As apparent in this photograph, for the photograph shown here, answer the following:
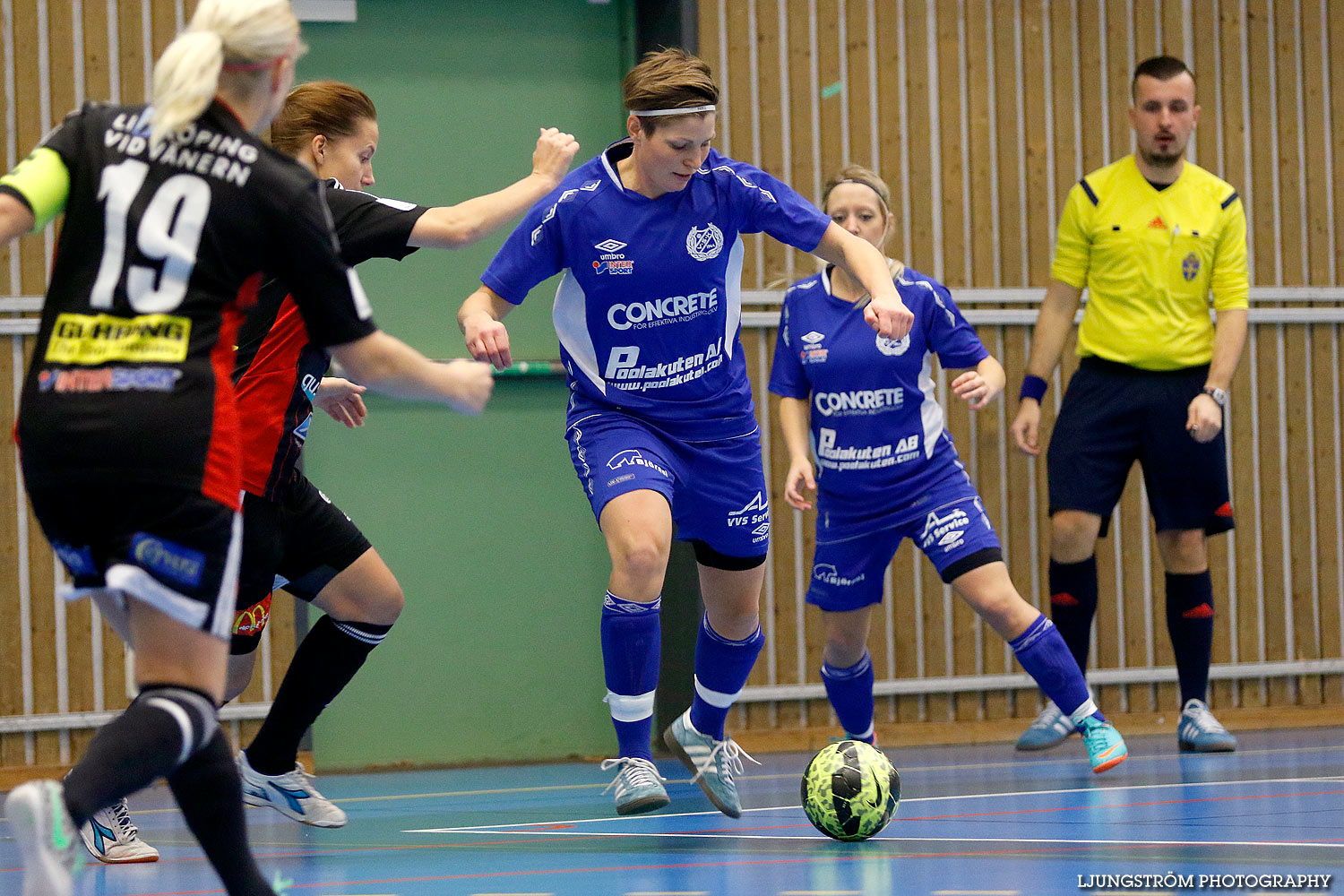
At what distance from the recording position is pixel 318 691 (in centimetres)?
432

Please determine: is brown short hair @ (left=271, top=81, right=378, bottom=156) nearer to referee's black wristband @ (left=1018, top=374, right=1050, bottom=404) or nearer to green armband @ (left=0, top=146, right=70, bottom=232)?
green armband @ (left=0, top=146, right=70, bottom=232)

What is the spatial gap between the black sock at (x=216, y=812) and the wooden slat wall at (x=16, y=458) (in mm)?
4037

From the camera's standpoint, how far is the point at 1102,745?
4.94m

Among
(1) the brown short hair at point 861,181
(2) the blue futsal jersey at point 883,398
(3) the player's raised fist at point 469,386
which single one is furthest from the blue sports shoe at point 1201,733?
(3) the player's raised fist at point 469,386

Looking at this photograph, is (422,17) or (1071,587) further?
(422,17)

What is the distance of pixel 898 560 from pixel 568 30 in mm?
2911

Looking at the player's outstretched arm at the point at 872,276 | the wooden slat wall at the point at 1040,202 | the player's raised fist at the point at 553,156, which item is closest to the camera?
the player's raised fist at the point at 553,156

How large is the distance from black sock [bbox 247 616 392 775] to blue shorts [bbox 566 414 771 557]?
0.78m

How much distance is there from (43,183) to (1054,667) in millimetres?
3695

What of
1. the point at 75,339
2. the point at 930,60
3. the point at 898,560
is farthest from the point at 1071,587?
the point at 75,339

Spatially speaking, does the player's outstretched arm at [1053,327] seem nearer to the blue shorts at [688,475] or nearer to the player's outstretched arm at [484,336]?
the blue shorts at [688,475]

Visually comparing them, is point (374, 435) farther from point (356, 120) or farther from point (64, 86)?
point (356, 120)

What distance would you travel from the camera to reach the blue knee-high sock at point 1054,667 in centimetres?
509

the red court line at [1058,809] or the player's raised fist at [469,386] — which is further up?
the player's raised fist at [469,386]
